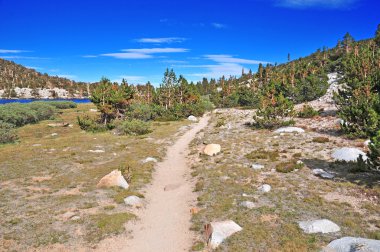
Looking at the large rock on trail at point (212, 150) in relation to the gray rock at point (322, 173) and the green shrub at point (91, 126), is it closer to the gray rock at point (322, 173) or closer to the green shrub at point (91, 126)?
the gray rock at point (322, 173)

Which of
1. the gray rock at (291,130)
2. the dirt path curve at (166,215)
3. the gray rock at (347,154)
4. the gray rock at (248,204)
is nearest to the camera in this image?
the dirt path curve at (166,215)

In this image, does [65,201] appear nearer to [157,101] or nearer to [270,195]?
[270,195]

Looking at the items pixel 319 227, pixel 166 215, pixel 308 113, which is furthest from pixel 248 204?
pixel 308 113

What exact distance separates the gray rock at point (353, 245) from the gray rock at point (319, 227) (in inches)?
65.4

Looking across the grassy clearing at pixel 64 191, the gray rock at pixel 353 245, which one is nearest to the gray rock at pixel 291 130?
the grassy clearing at pixel 64 191

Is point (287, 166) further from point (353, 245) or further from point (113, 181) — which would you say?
point (113, 181)

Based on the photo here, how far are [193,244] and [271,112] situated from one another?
39.4 m

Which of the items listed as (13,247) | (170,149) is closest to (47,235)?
(13,247)

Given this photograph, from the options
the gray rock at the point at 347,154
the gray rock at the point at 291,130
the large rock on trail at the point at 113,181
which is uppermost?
the gray rock at the point at 291,130

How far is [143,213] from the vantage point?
19281 mm

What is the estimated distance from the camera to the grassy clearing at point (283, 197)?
14492mm

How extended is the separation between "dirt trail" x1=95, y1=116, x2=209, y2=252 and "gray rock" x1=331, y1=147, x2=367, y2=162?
52.2 ft

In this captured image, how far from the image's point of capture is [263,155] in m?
31.6

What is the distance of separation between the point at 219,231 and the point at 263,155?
1816 cm
